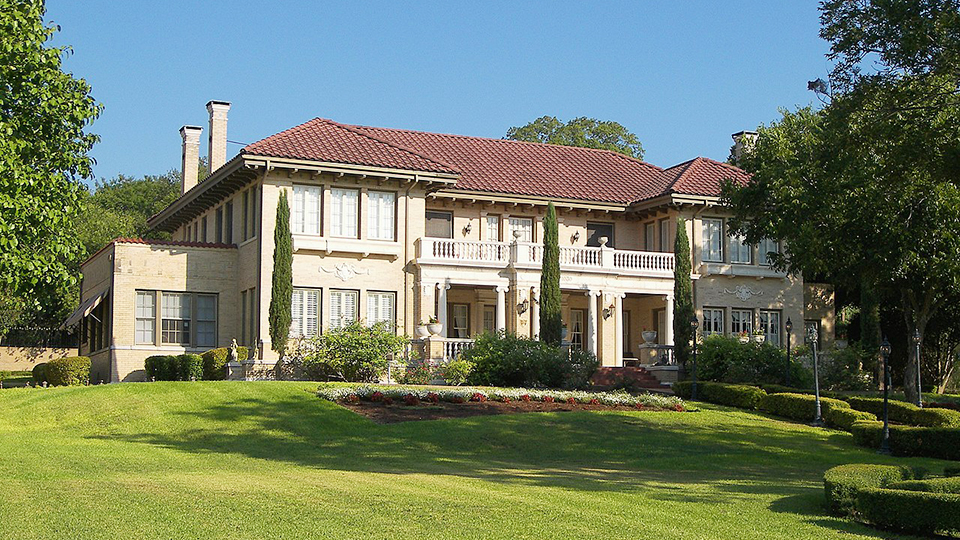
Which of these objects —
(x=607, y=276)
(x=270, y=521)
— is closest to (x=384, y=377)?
(x=607, y=276)

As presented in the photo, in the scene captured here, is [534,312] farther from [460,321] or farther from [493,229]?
[493,229]

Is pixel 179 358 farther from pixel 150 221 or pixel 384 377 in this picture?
pixel 150 221

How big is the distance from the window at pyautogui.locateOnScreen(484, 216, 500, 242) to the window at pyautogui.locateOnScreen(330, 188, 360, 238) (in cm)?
598

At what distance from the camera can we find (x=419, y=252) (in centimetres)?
3694

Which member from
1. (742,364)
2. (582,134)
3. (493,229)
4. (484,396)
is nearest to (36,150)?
(484,396)

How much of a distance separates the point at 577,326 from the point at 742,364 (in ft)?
26.0

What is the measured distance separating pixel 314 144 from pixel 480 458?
17.2 metres

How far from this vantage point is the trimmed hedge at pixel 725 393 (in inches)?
1270

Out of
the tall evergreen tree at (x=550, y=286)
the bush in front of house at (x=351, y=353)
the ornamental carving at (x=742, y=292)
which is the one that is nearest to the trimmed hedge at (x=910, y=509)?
the bush in front of house at (x=351, y=353)

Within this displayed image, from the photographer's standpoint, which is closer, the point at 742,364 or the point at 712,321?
the point at 742,364

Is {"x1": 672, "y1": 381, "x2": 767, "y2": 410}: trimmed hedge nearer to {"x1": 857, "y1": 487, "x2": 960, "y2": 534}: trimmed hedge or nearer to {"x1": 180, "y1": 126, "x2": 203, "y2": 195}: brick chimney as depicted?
{"x1": 857, "y1": 487, "x2": 960, "y2": 534}: trimmed hedge

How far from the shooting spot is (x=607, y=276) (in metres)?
39.9

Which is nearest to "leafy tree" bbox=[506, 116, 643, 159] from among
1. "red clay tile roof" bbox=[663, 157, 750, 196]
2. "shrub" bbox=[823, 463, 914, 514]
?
"red clay tile roof" bbox=[663, 157, 750, 196]

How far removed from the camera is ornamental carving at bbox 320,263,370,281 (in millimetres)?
36344
